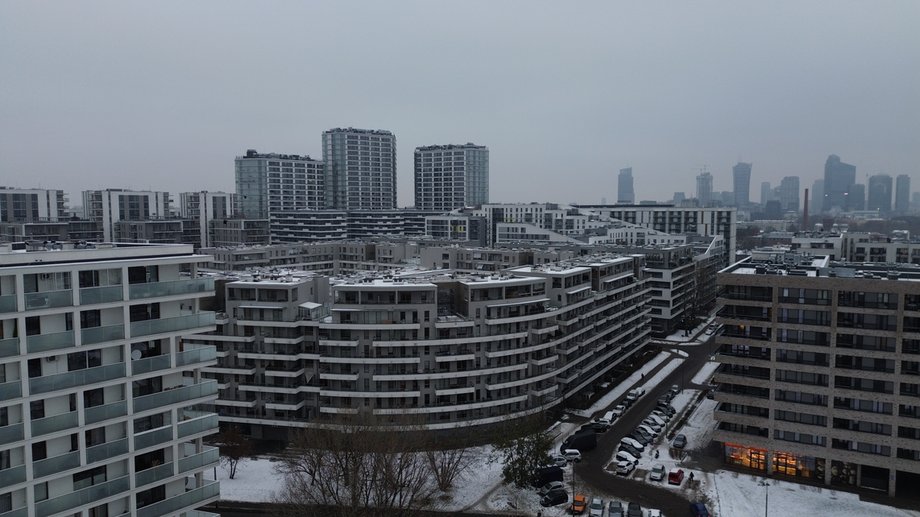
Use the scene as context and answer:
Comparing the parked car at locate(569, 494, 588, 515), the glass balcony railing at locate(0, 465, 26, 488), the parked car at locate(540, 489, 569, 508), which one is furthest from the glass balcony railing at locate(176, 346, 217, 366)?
the parked car at locate(569, 494, 588, 515)

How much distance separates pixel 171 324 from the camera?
2909 centimetres

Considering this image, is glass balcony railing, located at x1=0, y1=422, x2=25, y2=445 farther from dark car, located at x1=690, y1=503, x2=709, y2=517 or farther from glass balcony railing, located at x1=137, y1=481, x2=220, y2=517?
dark car, located at x1=690, y1=503, x2=709, y2=517

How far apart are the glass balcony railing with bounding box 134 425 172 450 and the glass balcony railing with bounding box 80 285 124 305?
6.16 meters

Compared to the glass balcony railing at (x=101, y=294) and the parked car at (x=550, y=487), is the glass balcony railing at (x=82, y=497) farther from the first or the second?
the parked car at (x=550, y=487)

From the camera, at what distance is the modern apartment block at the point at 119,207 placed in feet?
463

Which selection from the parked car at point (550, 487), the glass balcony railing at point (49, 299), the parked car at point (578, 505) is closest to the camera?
the glass balcony railing at point (49, 299)

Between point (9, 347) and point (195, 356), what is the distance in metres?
7.54

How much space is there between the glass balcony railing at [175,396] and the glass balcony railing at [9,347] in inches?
208

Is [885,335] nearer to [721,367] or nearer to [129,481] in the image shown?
[721,367]

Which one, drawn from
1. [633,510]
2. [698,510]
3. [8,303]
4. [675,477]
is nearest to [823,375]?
[675,477]

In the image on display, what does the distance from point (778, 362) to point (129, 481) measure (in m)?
43.6

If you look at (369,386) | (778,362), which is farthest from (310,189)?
(778,362)

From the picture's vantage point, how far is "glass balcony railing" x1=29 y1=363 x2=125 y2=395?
82.5 feet

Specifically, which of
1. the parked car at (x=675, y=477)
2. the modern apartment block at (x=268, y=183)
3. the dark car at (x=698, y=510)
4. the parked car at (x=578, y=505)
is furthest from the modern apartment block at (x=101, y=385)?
the modern apartment block at (x=268, y=183)
